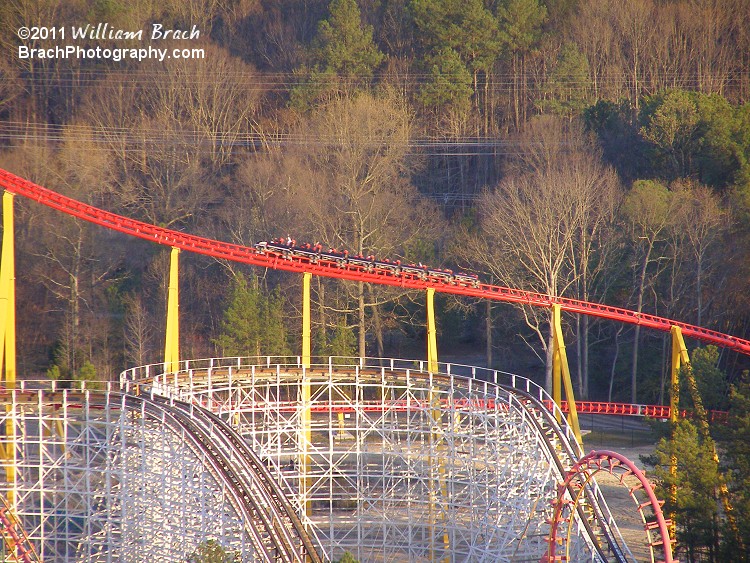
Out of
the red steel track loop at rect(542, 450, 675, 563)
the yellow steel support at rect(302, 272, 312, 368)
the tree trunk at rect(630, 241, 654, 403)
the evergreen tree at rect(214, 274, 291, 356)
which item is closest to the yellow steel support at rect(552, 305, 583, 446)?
the yellow steel support at rect(302, 272, 312, 368)

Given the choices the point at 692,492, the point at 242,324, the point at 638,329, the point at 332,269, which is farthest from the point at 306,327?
the point at 638,329

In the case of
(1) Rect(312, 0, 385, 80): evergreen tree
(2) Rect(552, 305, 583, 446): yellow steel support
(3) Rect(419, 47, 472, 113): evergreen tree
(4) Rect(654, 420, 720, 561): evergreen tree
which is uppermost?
(1) Rect(312, 0, 385, 80): evergreen tree

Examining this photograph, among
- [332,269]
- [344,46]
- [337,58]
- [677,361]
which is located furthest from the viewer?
[344,46]

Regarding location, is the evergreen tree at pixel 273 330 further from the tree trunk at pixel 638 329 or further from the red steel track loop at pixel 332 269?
the tree trunk at pixel 638 329

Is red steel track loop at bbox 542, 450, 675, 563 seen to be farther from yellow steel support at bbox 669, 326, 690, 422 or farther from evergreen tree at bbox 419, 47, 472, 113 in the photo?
evergreen tree at bbox 419, 47, 472, 113

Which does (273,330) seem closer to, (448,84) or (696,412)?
(696,412)

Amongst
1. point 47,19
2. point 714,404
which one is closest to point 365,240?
point 714,404

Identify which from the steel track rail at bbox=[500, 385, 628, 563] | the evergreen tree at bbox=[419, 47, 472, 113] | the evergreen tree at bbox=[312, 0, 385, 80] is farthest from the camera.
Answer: the evergreen tree at bbox=[419, 47, 472, 113]
